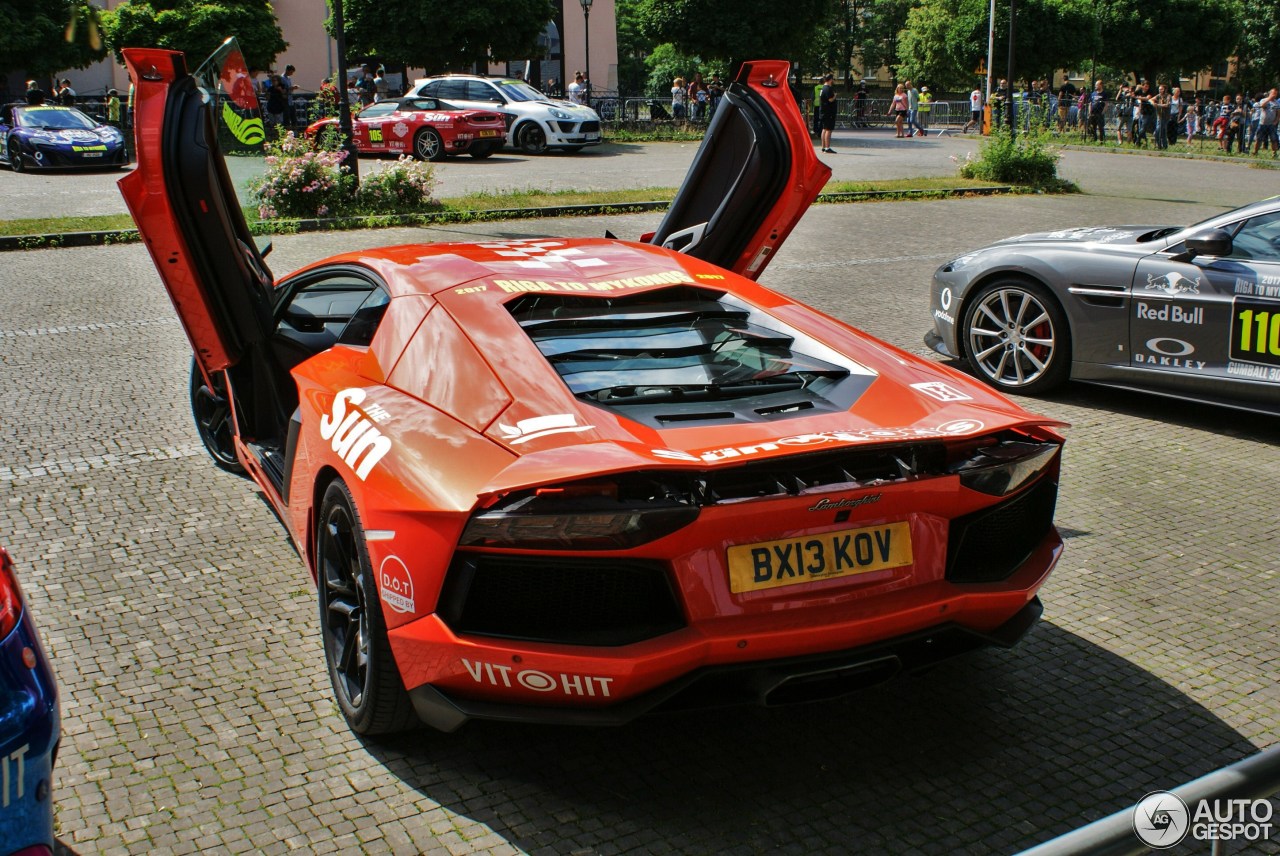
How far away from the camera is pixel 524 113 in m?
26.2

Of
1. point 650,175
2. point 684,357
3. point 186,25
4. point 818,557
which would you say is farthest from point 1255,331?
point 186,25

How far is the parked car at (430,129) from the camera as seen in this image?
2426cm

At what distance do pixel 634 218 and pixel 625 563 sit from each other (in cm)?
1402

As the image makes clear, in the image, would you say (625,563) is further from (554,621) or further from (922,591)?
(922,591)

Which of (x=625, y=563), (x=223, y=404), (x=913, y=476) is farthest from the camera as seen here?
(x=223, y=404)

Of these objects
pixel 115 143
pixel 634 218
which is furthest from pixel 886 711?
pixel 115 143

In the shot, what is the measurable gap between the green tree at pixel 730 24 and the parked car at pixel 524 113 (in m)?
13.7

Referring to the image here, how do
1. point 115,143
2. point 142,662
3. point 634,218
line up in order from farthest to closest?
point 115,143 → point 634,218 → point 142,662

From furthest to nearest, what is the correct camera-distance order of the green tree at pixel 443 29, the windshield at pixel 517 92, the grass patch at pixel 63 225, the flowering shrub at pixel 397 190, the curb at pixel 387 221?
the green tree at pixel 443 29 < the windshield at pixel 517 92 < the flowering shrub at pixel 397 190 < the grass patch at pixel 63 225 < the curb at pixel 387 221

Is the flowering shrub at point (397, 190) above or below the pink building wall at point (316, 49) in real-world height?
below

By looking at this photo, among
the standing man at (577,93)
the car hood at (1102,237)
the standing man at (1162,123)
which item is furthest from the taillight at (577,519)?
the standing man at (1162,123)

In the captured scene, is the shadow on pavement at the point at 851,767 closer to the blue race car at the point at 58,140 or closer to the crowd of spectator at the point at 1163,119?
the blue race car at the point at 58,140

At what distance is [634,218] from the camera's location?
16672mm

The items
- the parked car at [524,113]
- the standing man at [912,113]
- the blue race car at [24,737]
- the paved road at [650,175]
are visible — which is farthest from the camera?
the standing man at [912,113]
